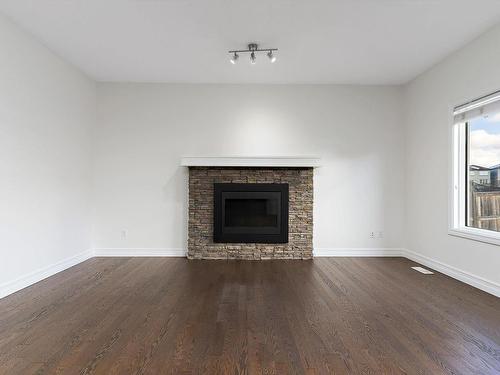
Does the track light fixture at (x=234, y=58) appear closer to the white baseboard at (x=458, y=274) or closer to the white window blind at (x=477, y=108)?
the white window blind at (x=477, y=108)

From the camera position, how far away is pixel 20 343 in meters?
2.09

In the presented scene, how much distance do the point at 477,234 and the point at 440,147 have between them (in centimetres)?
123

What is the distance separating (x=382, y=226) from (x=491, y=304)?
2.08m

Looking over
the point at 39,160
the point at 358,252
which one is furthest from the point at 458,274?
the point at 39,160

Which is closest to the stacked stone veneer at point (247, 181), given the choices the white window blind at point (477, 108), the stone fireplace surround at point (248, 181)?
the stone fireplace surround at point (248, 181)

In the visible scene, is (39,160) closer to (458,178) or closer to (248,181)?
(248,181)

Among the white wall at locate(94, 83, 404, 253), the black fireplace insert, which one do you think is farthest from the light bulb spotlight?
the black fireplace insert

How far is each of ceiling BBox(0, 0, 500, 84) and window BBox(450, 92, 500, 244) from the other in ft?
2.71

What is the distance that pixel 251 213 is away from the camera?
4.75 meters

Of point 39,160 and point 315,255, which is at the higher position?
point 39,160

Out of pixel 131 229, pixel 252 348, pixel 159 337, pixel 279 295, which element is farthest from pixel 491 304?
pixel 131 229

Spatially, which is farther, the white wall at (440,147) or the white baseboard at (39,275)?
the white wall at (440,147)

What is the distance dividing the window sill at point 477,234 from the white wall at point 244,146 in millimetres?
1235

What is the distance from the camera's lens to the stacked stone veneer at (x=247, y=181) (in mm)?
4676
